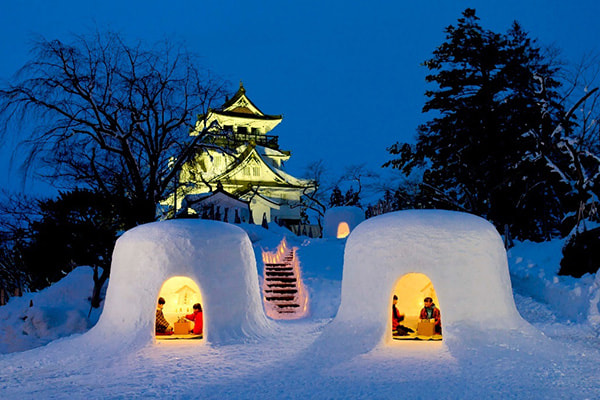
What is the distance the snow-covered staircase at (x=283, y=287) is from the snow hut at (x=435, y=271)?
5.80 metres

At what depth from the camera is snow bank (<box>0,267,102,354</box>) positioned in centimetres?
1252

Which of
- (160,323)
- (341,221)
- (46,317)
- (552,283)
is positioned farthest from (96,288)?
(341,221)

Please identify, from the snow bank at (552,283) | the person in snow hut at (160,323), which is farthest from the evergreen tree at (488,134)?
the person in snow hut at (160,323)

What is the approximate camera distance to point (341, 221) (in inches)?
950

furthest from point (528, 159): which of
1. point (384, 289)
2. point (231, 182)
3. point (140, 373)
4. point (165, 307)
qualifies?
point (231, 182)

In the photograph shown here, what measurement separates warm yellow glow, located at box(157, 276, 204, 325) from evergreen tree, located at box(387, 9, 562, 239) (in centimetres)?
1137

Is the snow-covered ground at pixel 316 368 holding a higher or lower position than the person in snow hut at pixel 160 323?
lower

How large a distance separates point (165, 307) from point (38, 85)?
6.62m

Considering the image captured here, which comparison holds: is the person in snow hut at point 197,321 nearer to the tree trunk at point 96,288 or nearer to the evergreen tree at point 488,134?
the tree trunk at point 96,288

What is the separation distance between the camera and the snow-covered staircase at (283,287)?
14.3 metres

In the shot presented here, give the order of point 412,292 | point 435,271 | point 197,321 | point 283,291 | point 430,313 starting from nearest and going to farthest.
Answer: point 435,271, point 430,313, point 197,321, point 412,292, point 283,291

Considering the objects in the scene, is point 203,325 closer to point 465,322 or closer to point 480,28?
point 465,322

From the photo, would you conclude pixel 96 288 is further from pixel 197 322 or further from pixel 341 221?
pixel 341 221

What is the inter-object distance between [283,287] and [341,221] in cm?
888
